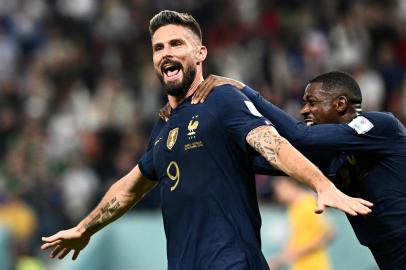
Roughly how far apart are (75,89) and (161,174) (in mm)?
Result: 10531

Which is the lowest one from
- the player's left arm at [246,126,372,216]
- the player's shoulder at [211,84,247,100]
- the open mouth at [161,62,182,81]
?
the player's left arm at [246,126,372,216]

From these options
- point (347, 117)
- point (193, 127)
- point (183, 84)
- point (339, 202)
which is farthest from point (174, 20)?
point (339, 202)

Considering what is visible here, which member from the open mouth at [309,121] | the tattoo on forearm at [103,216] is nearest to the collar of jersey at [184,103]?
the open mouth at [309,121]

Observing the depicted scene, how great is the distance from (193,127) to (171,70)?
1.28 feet

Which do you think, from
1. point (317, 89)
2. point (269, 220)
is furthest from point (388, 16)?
point (317, 89)

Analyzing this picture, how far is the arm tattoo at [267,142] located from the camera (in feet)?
17.0

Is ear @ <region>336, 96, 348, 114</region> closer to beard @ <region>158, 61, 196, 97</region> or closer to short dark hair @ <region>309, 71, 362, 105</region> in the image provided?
short dark hair @ <region>309, 71, 362, 105</region>

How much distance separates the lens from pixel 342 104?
5.74 metres

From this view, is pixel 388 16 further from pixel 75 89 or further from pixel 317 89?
pixel 317 89

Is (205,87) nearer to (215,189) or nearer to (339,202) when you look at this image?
(215,189)

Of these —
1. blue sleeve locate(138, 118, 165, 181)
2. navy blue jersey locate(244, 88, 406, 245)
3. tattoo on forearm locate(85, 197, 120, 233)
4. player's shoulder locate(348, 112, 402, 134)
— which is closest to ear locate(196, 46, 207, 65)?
blue sleeve locate(138, 118, 165, 181)

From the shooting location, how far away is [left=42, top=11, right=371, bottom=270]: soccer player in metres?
5.36

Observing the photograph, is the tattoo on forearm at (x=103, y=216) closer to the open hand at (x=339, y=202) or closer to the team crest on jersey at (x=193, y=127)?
the team crest on jersey at (x=193, y=127)

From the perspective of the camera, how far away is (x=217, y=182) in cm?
548
